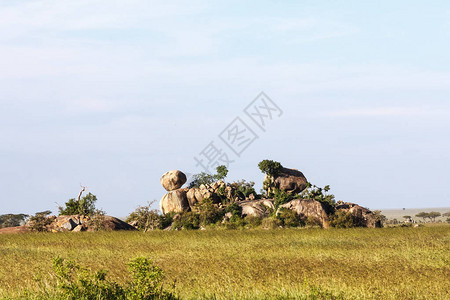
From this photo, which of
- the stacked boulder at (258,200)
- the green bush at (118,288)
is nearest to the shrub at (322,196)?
the stacked boulder at (258,200)

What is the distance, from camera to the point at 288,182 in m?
50.3

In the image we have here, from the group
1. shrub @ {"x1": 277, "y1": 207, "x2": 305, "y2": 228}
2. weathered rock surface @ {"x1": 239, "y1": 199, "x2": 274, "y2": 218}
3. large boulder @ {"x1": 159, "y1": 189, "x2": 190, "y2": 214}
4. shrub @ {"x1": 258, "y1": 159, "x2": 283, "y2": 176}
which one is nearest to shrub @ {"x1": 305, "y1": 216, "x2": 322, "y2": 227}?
shrub @ {"x1": 277, "y1": 207, "x2": 305, "y2": 228}

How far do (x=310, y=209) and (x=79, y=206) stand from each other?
72.0 ft

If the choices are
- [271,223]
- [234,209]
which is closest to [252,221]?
[271,223]

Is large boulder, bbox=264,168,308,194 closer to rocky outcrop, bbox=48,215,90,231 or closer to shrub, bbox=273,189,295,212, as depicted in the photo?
shrub, bbox=273,189,295,212

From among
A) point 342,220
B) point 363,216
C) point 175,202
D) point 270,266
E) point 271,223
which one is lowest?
point 270,266

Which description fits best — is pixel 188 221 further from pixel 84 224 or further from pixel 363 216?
pixel 363 216

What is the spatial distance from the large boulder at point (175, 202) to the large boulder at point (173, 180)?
5.67 feet

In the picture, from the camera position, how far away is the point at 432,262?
19391 millimetres

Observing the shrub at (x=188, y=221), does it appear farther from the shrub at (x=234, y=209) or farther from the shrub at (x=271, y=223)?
the shrub at (x=271, y=223)

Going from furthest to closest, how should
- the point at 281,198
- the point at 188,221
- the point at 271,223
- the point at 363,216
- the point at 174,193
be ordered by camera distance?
the point at 174,193 < the point at 188,221 < the point at 281,198 < the point at 363,216 < the point at 271,223

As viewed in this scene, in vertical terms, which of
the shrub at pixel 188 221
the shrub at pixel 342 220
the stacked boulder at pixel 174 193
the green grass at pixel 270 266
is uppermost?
the stacked boulder at pixel 174 193

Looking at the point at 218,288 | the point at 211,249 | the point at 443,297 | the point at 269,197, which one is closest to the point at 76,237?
the point at 211,249

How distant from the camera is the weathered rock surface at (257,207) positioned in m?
46.9
